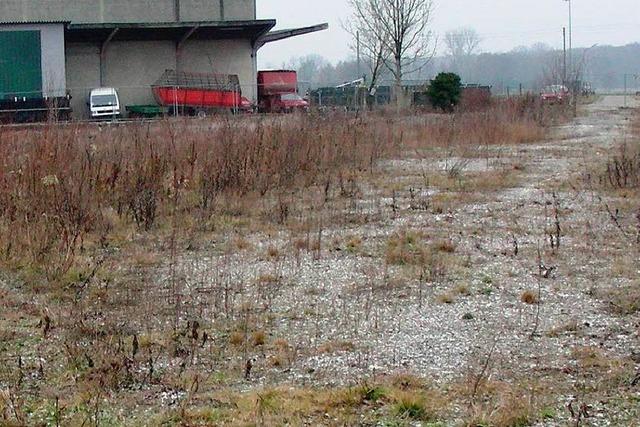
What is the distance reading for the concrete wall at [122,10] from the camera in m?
38.7

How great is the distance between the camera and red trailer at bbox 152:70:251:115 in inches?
1372

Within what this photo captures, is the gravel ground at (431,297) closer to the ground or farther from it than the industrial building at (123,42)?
closer to the ground

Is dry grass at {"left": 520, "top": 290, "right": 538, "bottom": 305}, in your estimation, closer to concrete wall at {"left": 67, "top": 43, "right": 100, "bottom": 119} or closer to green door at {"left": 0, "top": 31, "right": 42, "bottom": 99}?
green door at {"left": 0, "top": 31, "right": 42, "bottom": 99}

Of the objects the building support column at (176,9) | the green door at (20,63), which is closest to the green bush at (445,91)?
the building support column at (176,9)

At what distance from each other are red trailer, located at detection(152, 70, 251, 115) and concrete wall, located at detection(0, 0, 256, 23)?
122 inches

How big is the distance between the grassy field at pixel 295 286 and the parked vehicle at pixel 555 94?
20565mm

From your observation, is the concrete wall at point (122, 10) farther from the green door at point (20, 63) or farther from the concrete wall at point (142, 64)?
the green door at point (20, 63)

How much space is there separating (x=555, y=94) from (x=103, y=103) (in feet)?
66.1

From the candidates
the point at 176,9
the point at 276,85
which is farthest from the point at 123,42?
the point at 276,85

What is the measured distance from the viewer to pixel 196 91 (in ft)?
122

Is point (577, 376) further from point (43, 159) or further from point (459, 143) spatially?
point (459, 143)

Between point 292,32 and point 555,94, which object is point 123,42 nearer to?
point 292,32

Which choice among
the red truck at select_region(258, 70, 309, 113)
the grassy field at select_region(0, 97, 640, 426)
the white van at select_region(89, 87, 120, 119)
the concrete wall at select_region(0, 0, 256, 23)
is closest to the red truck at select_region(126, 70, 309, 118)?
the red truck at select_region(258, 70, 309, 113)

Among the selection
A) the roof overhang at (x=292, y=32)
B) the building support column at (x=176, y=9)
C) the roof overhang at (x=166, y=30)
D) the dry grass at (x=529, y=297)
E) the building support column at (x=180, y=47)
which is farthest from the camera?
the roof overhang at (x=292, y=32)
